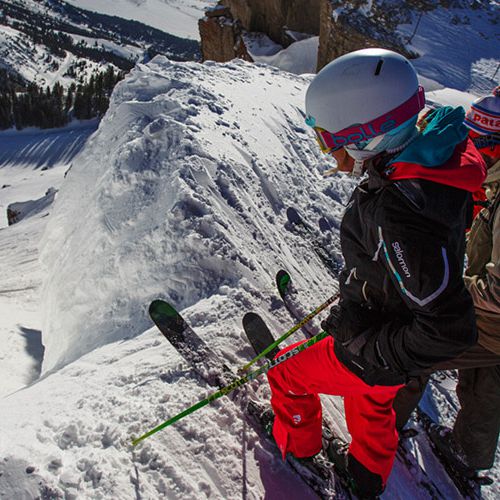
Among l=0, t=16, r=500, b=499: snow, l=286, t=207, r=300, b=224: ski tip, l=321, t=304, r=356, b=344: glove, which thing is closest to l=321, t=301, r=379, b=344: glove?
l=321, t=304, r=356, b=344: glove

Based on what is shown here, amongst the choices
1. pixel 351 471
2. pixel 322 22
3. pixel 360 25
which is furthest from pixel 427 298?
pixel 322 22

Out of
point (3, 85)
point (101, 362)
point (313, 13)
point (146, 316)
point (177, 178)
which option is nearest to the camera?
point (101, 362)

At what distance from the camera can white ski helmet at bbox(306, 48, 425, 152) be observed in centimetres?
196

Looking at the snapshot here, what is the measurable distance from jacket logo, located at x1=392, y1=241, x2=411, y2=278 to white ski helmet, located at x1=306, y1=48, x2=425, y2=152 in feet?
1.94

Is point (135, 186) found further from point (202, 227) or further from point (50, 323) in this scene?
point (50, 323)

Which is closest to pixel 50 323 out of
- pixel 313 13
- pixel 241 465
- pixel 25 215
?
pixel 241 465

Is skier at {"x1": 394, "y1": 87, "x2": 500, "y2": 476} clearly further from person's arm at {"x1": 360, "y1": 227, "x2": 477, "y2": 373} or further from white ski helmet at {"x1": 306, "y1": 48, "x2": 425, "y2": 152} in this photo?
white ski helmet at {"x1": 306, "y1": 48, "x2": 425, "y2": 152}

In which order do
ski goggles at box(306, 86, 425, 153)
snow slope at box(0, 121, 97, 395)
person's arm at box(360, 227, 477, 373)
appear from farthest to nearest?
1. snow slope at box(0, 121, 97, 395)
2. ski goggles at box(306, 86, 425, 153)
3. person's arm at box(360, 227, 477, 373)

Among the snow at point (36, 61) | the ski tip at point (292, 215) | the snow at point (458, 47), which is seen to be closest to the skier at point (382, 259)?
the ski tip at point (292, 215)

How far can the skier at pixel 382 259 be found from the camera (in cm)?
168

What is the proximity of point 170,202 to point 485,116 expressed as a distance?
9.44 ft

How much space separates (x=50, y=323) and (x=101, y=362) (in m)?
1.76

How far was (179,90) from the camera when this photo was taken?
6441 mm

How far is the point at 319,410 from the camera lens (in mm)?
2570
